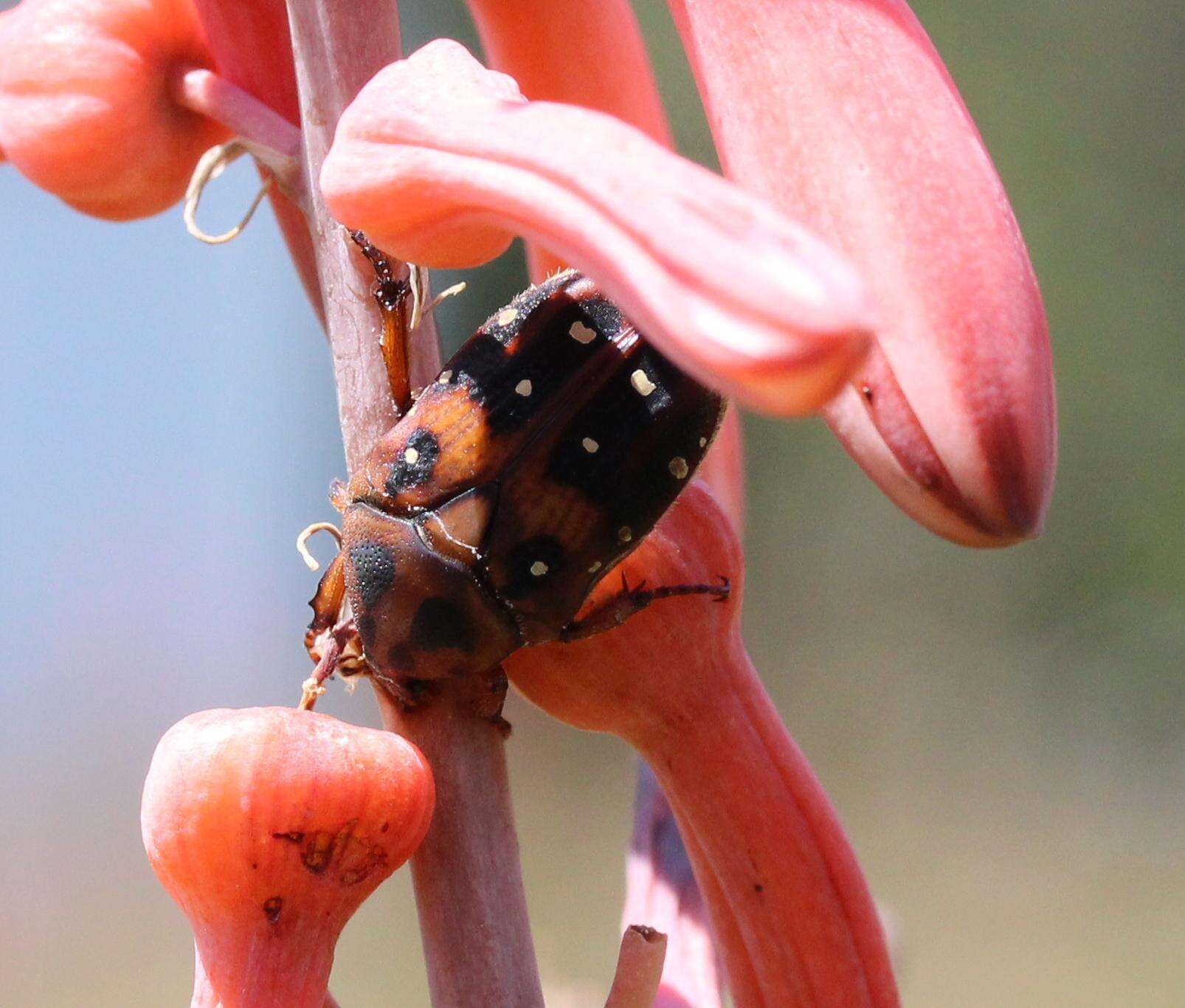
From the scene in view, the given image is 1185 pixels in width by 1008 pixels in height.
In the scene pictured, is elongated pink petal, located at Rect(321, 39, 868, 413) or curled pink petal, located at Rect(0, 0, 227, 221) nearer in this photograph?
elongated pink petal, located at Rect(321, 39, 868, 413)

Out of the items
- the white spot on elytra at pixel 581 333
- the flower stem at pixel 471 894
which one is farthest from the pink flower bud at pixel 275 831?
the white spot on elytra at pixel 581 333

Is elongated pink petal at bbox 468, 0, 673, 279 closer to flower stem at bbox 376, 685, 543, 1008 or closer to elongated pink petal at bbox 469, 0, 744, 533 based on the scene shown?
elongated pink petal at bbox 469, 0, 744, 533

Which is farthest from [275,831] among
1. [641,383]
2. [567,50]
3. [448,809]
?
[567,50]

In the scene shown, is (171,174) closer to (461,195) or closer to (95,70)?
(95,70)

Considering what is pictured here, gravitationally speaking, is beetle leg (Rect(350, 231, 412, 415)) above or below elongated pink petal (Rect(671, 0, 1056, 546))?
above

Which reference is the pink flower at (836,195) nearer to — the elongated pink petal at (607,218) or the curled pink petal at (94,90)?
the elongated pink petal at (607,218)

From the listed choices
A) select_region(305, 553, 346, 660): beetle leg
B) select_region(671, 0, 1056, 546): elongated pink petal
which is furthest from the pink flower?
select_region(305, 553, 346, 660): beetle leg

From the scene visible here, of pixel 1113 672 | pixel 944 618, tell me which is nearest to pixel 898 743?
pixel 944 618
